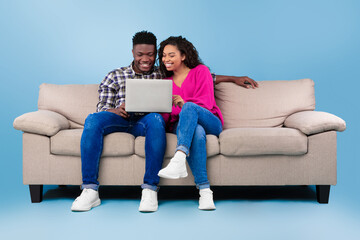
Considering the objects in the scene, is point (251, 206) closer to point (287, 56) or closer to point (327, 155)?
point (327, 155)

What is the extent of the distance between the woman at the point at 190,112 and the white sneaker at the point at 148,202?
184 millimetres

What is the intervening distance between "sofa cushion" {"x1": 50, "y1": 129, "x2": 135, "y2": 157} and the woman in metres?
0.33

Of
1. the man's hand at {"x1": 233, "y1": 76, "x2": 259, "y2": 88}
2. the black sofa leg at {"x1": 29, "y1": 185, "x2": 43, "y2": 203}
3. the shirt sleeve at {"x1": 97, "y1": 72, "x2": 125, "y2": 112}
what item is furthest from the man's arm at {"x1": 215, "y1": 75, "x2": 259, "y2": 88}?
the black sofa leg at {"x1": 29, "y1": 185, "x2": 43, "y2": 203}

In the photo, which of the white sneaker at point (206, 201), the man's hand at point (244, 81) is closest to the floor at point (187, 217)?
the white sneaker at point (206, 201)

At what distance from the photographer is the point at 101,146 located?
2654 millimetres

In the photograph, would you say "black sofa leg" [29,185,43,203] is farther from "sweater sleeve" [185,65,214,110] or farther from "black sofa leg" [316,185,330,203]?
"black sofa leg" [316,185,330,203]

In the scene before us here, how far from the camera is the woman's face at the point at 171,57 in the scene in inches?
117

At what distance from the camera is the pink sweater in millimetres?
2836

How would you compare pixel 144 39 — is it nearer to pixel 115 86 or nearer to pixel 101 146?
pixel 115 86

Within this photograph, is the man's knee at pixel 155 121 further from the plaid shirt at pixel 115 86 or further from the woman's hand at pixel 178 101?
the plaid shirt at pixel 115 86

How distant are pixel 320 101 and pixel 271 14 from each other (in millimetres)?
863

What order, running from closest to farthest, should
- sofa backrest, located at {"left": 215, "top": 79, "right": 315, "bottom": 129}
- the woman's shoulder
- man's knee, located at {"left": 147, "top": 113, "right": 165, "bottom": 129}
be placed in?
1. man's knee, located at {"left": 147, "top": 113, "right": 165, "bottom": 129}
2. the woman's shoulder
3. sofa backrest, located at {"left": 215, "top": 79, "right": 315, "bottom": 129}

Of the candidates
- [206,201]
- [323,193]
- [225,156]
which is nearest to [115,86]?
[225,156]

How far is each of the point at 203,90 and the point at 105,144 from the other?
0.71 metres
